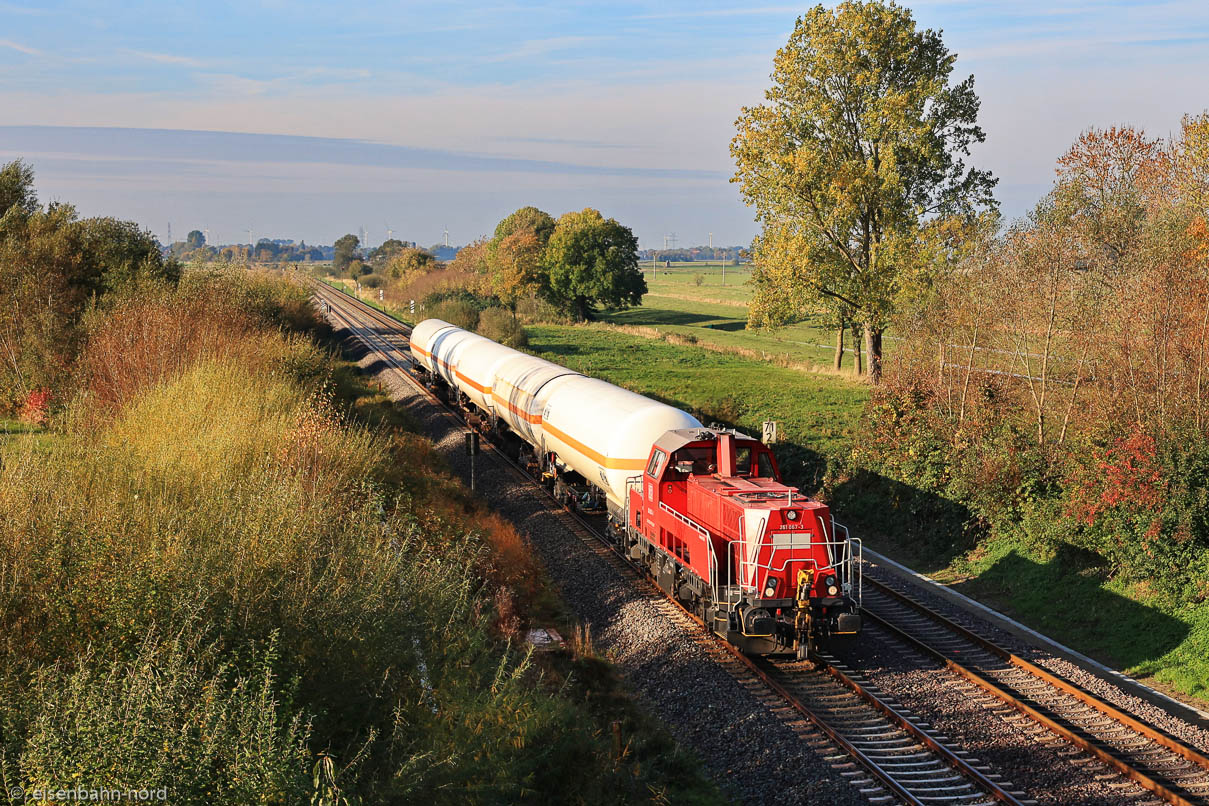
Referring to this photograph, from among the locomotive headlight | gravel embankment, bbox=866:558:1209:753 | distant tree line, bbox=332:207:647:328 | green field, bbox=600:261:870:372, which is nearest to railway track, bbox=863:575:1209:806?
gravel embankment, bbox=866:558:1209:753

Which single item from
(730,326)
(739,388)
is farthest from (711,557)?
(730,326)

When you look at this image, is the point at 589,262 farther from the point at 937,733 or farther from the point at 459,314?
the point at 937,733

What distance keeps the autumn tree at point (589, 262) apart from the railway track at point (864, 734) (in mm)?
75820

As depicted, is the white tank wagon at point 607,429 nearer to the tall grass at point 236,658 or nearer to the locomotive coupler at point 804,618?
the locomotive coupler at point 804,618

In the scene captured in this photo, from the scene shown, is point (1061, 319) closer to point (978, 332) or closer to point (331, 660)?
point (978, 332)

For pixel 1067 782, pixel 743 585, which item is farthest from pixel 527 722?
pixel 1067 782

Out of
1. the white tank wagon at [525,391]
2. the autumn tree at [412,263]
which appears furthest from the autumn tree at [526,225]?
the white tank wagon at [525,391]

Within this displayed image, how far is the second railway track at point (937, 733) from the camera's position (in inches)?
468

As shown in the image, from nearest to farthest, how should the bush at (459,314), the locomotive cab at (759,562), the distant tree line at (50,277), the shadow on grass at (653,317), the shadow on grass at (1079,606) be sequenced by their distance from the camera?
the locomotive cab at (759,562) → the shadow on grass at (1079,606) → the distant tree line at (50,277) → the bush at (459,314) → the shadow on grass at (653,317)

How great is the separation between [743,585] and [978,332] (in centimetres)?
1496

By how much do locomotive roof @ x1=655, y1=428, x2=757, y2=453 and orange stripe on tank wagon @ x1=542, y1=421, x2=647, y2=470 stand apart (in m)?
1.15

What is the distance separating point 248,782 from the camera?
6379mm

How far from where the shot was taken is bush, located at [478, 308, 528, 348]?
64562 mm

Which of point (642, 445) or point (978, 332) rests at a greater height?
point (978, 332)
